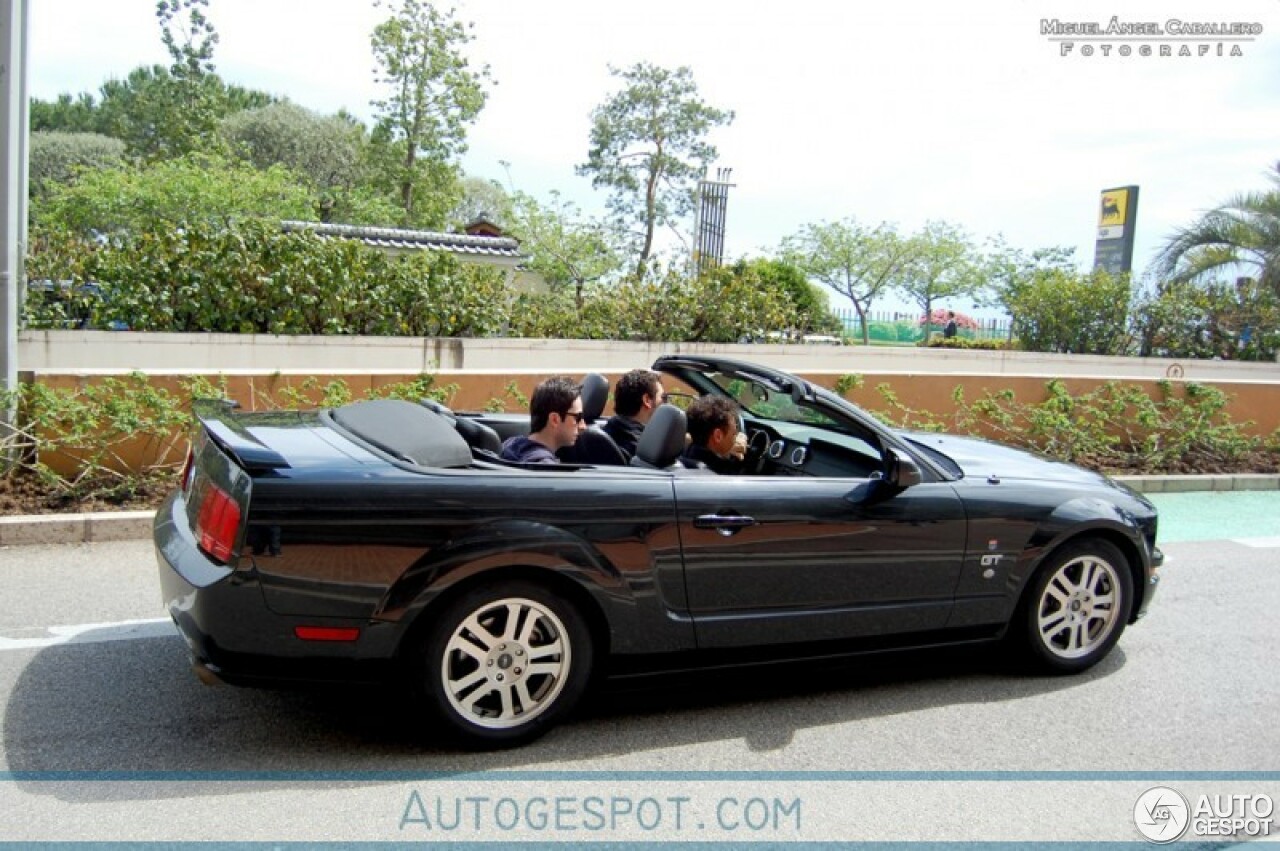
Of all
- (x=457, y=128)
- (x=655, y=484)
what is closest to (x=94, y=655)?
(x=655, y=484)

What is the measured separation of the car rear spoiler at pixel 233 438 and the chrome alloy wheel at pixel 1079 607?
10.6 ft

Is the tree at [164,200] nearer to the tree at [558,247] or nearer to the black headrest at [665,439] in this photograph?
the tree at [558,247]

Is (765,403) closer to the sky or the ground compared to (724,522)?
closer to the sky

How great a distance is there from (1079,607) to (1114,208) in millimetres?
25058

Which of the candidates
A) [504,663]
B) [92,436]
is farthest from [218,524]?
[92,436]

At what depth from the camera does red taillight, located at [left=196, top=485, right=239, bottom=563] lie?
3263 mm

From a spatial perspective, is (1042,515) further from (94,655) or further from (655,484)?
(94,655)

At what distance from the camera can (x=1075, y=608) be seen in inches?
178

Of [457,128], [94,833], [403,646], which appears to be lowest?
[94,833]

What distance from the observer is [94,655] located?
4289mm

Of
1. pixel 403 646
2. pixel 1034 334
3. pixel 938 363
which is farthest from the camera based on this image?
pixel 1034 334

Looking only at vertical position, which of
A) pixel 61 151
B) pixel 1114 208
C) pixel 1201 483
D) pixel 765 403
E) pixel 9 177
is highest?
pixel 61 151

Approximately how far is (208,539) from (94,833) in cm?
93

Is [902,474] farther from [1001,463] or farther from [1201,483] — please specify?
[1201,483]
